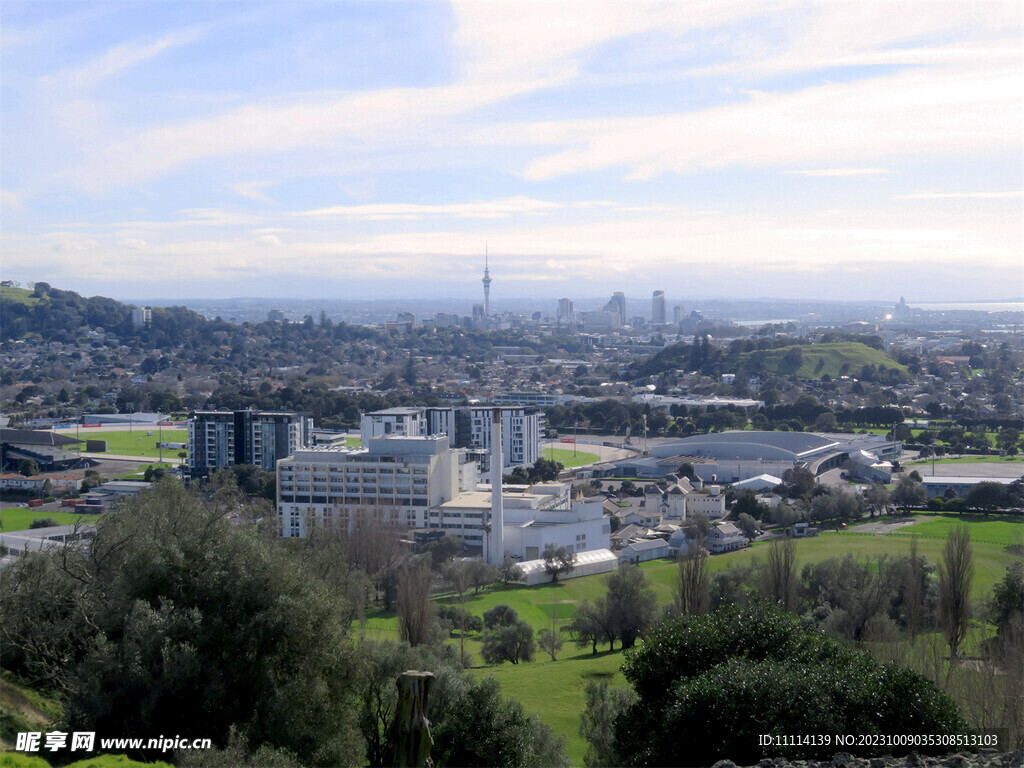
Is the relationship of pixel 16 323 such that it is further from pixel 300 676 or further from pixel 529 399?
pixel 300 676

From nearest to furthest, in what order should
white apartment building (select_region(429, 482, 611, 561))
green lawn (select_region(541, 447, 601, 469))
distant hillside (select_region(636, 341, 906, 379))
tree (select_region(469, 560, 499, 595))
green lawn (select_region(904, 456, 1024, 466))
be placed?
tree (select_region(469, 560, 499, 595))
white apartment building (select_region(429, 482, 611, 561))
green lawn (select_region(904, 456, 1024, 466))
green lawn (select_region(541, 447, 601, 469))
distant hillside (select_region(636, 341, 906, 379))

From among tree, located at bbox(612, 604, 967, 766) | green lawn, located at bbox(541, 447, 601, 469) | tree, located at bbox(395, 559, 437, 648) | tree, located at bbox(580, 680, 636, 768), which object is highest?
tree, located at bbox(612, 604, 967, 766)

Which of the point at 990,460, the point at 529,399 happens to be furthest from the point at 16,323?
the point at 990,460

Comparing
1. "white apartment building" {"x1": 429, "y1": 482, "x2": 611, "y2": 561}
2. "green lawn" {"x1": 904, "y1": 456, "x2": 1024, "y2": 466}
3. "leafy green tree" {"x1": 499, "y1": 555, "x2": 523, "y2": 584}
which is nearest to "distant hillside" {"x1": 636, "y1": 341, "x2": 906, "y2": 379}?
"green lawn" {"x1": 904, "y1": 456, "x2": 1024, "y2": 466}

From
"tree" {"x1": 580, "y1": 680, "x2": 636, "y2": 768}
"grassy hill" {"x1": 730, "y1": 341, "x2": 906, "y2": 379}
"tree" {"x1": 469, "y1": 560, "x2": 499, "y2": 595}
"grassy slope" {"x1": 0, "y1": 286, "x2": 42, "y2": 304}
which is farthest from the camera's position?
"grassy slope" {"x1": 0, "y1": 286, "x2": 42, "y2": 304}

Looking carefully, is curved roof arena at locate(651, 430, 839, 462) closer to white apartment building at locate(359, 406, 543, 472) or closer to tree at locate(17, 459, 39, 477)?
white apartment building at locate(359, 406, 543, 472)

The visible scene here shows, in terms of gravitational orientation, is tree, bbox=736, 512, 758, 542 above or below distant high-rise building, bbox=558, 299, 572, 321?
below
